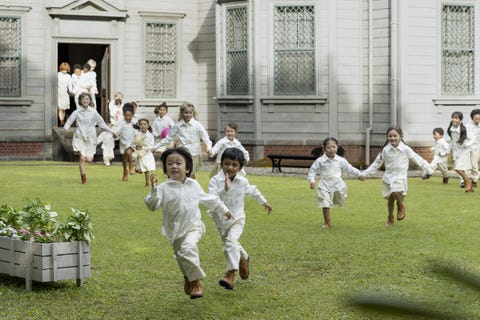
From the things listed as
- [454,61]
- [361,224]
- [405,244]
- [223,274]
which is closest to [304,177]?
[454,61]

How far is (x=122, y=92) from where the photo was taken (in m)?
27.8

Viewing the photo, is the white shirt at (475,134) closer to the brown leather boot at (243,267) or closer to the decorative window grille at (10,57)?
the brown leather boot at (243,267)

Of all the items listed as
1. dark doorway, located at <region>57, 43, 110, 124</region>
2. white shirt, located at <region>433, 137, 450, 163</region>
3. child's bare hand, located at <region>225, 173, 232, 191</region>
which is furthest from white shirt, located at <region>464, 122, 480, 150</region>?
child's bare hand, located at <region>225, 173, 232, 191</region>

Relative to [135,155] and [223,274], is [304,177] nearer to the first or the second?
[135,155]

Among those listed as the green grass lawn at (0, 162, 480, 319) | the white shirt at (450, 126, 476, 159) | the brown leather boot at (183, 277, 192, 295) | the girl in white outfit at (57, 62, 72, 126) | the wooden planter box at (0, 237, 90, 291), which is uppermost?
the girl in white outfit at (57, 62, 72, 126)

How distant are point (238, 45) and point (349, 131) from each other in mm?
3580

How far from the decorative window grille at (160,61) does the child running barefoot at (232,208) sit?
19.5m

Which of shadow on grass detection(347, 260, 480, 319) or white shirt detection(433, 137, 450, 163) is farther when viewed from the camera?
white shirt detection(433, 137, 450, 163)

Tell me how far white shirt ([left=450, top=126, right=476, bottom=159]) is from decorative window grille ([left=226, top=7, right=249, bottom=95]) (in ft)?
23.6

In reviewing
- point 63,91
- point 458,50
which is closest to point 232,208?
point 458,50

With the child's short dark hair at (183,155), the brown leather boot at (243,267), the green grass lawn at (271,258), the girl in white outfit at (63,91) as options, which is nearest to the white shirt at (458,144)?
the green grass lawn at (271,258)

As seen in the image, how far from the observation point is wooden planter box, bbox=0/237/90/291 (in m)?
7.76

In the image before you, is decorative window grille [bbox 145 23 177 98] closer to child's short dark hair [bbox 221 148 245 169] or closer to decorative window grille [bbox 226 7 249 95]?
decorative window grille [bbox 226 7 249 95]

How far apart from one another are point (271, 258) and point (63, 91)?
18.2 metres
